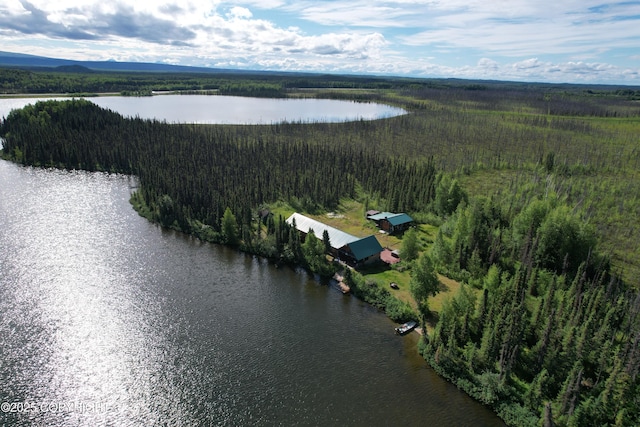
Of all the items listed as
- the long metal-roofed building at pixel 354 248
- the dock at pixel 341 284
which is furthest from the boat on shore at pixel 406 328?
the long metal-roofed building at pixel 354 248

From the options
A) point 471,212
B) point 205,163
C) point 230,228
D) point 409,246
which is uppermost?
point 471,212

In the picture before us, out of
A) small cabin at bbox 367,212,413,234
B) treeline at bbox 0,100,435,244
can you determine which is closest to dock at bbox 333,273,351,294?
small cabin at bbox 367,212,413,234

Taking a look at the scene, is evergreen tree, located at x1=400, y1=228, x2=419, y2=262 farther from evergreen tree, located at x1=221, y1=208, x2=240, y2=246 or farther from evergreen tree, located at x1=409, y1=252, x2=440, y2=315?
evergreen tree, located at x1=221, y1=208, x2=240, y2=246

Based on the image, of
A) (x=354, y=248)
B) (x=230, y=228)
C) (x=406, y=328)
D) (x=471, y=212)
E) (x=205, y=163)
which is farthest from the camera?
(x=205, y=163)

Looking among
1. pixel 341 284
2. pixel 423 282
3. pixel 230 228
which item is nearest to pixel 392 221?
pixel 341 284

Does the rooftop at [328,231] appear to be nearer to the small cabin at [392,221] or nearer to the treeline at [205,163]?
the treeline at [205,163]

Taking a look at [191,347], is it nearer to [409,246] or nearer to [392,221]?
[409,246]
